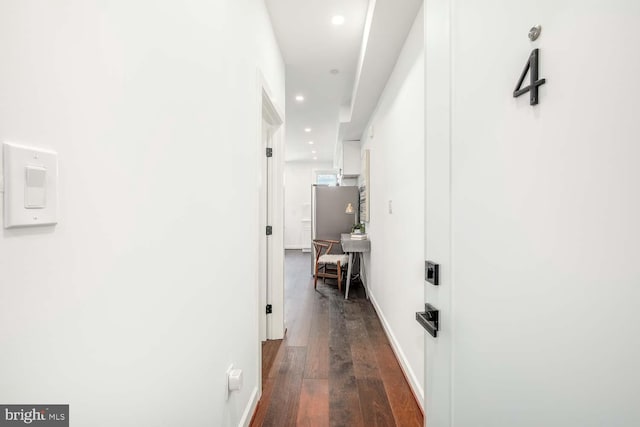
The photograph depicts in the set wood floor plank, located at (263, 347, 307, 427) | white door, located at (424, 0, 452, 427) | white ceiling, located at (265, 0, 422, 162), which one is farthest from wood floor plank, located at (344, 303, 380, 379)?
white ceiling, located at (265, 0, 422, 162)

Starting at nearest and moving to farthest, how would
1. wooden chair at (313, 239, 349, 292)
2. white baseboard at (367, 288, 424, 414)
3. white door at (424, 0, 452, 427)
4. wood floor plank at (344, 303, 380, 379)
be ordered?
white door at (424, 0, 452, 427)
white baseboard at (367, 288, 424, 414)
wood floor plank at (344, 303, 380, 379)
wooden chair at (313, 239, 349, 292)

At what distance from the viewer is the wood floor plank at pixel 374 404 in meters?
1.72

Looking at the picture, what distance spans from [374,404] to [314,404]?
380mm

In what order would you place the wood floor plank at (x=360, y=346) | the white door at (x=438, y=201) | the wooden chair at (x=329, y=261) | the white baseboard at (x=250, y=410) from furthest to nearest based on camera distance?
the wooden chair at (x=329, y=261), the wood floor plank at (x=360, y=346), the white baseboard at (x=250, y=410), the white door at (x=438, y=201)

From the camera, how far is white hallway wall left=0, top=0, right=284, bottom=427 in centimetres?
47

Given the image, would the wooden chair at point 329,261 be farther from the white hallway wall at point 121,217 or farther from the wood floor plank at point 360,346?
the white hallway wall at point 121,217

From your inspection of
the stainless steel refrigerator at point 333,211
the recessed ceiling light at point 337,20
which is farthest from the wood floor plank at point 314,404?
the stainless steel refrigerator at point 333,211

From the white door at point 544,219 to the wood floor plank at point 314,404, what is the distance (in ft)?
3.63

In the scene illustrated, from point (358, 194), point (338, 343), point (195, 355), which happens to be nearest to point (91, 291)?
Result: point (195, 355)

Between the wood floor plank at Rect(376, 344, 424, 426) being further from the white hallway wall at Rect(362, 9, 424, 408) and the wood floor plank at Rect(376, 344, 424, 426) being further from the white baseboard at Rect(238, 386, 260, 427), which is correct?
the white baseboard at Rect(238, 386, 260, 427)

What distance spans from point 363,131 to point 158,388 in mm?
4542

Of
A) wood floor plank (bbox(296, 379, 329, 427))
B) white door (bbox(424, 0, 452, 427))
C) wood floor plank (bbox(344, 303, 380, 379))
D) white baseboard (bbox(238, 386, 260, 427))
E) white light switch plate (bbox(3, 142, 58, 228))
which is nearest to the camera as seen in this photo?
white light switch plate (bbox(3, 142, 58, 228))

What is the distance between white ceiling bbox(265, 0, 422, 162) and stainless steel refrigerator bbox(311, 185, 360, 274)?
1251 mm

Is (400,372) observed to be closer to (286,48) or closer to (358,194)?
(286,48)
